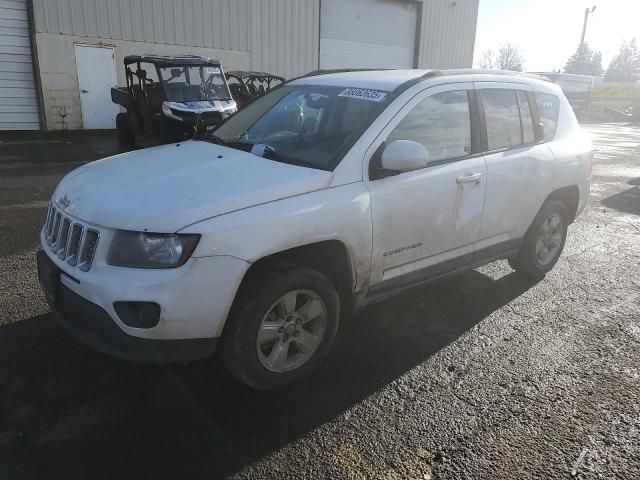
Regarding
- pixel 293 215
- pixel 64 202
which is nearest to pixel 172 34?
pixel 64 202

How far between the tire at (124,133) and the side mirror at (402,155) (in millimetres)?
10185

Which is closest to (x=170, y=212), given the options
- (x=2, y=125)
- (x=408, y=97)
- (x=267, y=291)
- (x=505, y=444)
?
(x=267, y=291)

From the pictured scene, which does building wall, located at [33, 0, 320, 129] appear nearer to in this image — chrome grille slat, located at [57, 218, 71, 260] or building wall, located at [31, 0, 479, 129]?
building wall, located at [31, 0, 479, 129]

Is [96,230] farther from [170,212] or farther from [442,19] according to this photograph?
[442,19]

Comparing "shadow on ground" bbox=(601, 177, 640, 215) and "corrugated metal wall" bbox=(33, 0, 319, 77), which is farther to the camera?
"corrugated metal wall" bbox=(33, 0, 319, 77)

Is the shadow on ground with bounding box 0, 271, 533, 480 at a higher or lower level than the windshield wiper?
lower

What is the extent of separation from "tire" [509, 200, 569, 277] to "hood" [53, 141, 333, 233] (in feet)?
8.02

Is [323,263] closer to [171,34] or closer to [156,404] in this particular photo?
[156,404]

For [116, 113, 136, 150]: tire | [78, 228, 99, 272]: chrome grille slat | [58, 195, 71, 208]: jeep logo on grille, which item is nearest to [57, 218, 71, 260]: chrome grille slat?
[58, 195, 71, 208]: jeep logo on grille

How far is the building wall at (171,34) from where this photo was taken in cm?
1502

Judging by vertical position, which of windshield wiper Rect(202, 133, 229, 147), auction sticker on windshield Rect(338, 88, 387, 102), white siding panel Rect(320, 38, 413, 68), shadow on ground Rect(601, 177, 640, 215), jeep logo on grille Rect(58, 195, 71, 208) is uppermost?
white siding panel Rect(320, 38, 413, 68)

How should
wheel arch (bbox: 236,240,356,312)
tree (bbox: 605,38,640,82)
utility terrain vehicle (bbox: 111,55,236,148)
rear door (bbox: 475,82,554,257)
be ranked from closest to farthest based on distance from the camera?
wheel arch (bbox: 236,240,356,312) → rear door (bbox: 475,82,554,257) → utility terrain vehicle (bbox: 111,55,236,148) → tree (bbox: 605,38,640,82)

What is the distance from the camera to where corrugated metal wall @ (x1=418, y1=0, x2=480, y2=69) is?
76.7 ft

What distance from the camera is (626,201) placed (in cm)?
870
